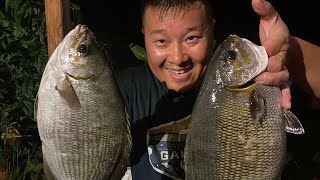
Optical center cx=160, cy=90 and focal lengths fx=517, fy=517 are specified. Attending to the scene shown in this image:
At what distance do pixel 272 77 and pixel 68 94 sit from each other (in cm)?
90

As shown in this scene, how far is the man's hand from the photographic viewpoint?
230 centimetres

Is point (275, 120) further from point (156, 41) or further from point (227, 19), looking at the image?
point (227, 19)

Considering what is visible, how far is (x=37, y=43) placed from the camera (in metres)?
4.82

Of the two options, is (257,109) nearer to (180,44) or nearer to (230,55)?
(230,55)

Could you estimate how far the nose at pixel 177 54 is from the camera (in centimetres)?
284

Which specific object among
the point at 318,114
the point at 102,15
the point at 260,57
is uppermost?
the point at 260,57

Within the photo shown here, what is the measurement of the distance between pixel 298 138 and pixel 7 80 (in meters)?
2.84

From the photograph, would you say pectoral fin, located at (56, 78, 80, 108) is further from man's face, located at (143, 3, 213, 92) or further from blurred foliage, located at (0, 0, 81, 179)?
blurred foliage, located at (0, 0, 81, 179)

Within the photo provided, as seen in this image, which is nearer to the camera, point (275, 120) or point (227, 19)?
point (275, 120)

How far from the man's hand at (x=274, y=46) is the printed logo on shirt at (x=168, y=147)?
0.79 m

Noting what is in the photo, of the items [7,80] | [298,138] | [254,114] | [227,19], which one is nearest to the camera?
[254,114]

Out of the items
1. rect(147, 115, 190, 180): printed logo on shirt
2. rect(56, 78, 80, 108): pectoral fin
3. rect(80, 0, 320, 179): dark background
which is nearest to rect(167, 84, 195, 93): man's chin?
rect(147, 115, 190, 180): printed logo on shirt

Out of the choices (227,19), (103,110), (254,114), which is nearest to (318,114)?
(227,19)

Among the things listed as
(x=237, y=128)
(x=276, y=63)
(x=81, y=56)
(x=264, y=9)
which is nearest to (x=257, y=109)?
(x=237, y=128)
